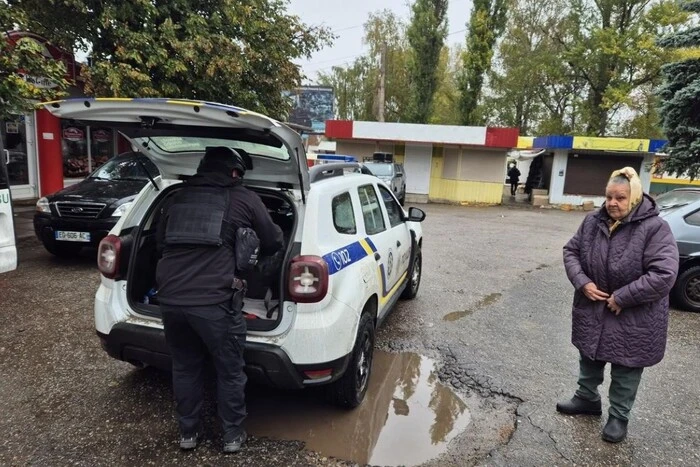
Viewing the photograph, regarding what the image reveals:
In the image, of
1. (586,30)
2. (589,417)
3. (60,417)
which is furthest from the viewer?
(586,30)

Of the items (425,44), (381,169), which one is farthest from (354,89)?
(381,169)

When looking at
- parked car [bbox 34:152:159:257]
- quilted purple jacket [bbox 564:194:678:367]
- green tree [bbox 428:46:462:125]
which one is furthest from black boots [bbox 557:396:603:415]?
green tree [bbox 428:46:462:125]

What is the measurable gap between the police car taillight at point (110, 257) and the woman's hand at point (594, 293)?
3.05 meters

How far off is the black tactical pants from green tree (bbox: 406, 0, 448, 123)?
81.3 ft

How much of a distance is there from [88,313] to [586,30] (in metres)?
29.6

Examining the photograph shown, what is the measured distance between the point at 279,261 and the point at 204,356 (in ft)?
2.55

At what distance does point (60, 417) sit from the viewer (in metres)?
3.06

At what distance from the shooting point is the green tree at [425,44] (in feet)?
81.3

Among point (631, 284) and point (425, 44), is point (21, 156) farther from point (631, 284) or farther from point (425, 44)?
point (425, 44)

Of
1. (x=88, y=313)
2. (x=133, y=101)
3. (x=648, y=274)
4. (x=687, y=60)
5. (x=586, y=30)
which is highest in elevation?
(x=586, y=30)

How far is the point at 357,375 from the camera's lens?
3203 mm

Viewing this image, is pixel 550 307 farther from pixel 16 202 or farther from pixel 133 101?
pixel 16 202

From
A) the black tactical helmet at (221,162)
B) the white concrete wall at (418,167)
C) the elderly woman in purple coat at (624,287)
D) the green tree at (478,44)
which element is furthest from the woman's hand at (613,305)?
the green tree at (478,44)

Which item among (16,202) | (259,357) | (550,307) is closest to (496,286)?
(550,307)
